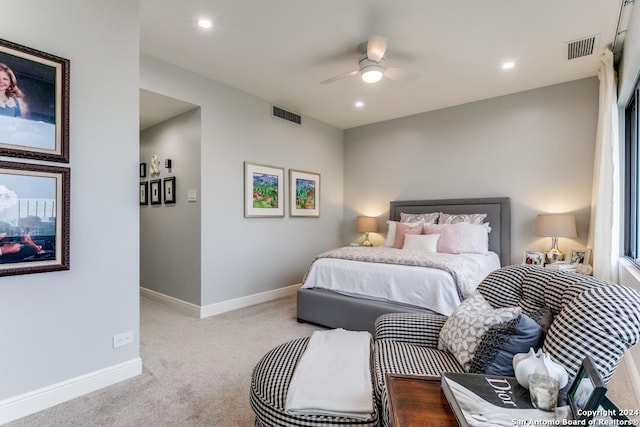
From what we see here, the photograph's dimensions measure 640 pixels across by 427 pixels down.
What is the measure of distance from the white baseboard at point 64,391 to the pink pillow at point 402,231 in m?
3.22

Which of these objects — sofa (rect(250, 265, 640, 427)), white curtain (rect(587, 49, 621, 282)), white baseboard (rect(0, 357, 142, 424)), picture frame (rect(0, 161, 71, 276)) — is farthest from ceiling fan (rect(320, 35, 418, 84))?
white baseboard (rect(0, 357, 142, 424))

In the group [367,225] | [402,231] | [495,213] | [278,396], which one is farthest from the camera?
[367,225]

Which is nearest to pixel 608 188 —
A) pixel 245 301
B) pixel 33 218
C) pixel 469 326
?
pixel 469 326

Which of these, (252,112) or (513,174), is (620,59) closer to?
(513,174)

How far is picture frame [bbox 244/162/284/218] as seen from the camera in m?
4.19

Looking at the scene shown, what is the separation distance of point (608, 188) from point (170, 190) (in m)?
4.83

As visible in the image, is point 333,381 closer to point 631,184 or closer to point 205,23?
point 205,23

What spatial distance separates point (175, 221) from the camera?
4.10 meters

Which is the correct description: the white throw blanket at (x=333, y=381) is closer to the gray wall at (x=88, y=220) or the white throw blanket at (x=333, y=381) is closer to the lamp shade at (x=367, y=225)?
the gray wall at (x=88, y=220)

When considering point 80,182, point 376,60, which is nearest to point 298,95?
point 376,60

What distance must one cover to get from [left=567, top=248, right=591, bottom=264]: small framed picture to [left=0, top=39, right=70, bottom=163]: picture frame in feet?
15.9

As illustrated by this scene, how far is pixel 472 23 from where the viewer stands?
2672 millimetres

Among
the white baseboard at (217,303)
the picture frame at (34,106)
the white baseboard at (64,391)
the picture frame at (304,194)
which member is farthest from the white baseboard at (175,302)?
the picture frame at (34,106)

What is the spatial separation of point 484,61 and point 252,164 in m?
2.93
